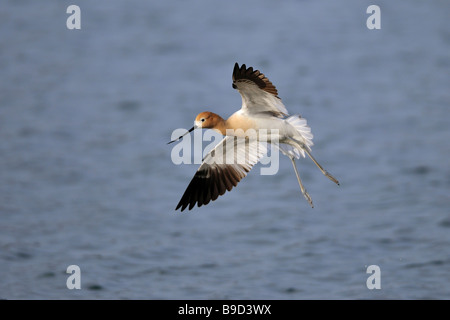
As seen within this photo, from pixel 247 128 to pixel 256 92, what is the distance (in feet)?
1.63

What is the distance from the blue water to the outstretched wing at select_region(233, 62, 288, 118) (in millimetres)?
4355

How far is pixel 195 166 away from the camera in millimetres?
20016

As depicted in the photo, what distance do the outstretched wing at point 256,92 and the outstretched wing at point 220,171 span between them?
2.01 feet

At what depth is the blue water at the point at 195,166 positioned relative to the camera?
14.8m

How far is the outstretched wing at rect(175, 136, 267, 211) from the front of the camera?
10.8 metres

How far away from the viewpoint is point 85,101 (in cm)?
2319
